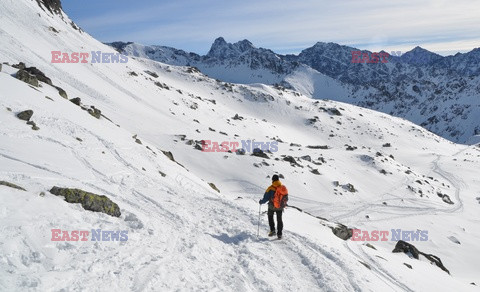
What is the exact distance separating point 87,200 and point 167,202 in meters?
4.84

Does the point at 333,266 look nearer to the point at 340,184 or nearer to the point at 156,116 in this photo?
the point at 340,184

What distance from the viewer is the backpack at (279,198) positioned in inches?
510

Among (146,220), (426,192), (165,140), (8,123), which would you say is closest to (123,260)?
(146,220)

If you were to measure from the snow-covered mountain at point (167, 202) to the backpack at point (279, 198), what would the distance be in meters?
1.51

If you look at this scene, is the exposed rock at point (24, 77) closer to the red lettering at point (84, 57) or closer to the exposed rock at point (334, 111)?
the red lettering at point (84, 57)

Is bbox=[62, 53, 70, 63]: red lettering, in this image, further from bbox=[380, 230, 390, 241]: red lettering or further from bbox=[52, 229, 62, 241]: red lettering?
bbox=[380, 230, 390, 241]: red lettering

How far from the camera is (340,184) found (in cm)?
5022

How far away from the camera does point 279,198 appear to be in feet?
42.7

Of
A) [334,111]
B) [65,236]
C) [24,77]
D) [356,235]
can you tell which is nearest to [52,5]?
[24,77]

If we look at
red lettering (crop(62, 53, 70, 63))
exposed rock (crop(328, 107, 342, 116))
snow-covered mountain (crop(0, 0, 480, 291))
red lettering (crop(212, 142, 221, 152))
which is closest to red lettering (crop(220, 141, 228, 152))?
red lettering (crop(212, 142, 221, 152))

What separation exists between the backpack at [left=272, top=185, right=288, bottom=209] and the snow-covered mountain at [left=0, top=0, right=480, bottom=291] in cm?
151

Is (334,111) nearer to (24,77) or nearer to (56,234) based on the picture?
(24,77)

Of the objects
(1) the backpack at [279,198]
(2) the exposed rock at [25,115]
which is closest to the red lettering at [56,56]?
(2) the exposed rock at [25,115]

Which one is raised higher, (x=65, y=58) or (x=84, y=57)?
(x=84, y=57)
